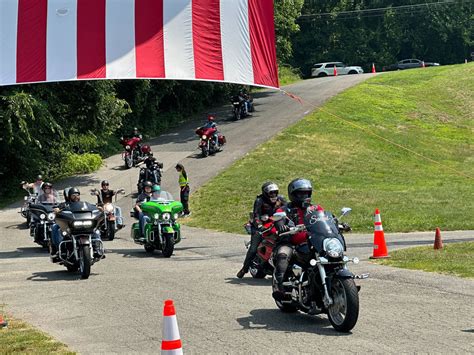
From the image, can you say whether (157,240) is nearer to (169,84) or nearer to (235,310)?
(235,310)

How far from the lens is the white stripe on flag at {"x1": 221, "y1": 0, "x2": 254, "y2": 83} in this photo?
15062 millimetres

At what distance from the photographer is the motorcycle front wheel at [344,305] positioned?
379 inches

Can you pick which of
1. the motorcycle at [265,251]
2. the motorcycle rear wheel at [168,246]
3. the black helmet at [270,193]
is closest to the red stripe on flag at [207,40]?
the black helmet at [270,193]

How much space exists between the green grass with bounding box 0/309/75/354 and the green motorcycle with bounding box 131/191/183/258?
849 centimetres

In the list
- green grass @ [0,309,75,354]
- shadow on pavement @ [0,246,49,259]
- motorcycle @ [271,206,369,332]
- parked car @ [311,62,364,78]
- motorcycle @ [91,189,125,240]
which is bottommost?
shadow on pavement @ [0,246,49,259]

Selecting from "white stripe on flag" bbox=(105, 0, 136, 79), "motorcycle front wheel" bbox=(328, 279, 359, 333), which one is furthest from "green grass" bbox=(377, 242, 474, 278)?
"white stripe on flag" bbox=(105, 0, 136, 79)

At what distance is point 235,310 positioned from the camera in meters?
11.6

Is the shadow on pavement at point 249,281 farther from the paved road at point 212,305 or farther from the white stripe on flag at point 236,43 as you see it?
the white stripe on flag at point 236,43

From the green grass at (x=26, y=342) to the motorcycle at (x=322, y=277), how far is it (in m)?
2.81

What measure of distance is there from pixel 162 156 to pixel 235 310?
3036 cm

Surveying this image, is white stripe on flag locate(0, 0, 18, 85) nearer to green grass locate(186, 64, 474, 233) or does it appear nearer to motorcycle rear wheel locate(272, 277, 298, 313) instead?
motorcycle rear wheel locate(272, 277, 298, 313)

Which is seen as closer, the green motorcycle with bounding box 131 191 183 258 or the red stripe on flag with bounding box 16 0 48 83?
the red stripe on flag with bounding box 16 0 48 83

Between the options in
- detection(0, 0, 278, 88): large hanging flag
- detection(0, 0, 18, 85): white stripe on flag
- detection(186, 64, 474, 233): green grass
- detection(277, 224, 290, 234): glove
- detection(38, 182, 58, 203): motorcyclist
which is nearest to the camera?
detection(277, 224, 290, 234): glove

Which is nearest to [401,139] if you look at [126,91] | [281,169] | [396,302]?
[281,169]
